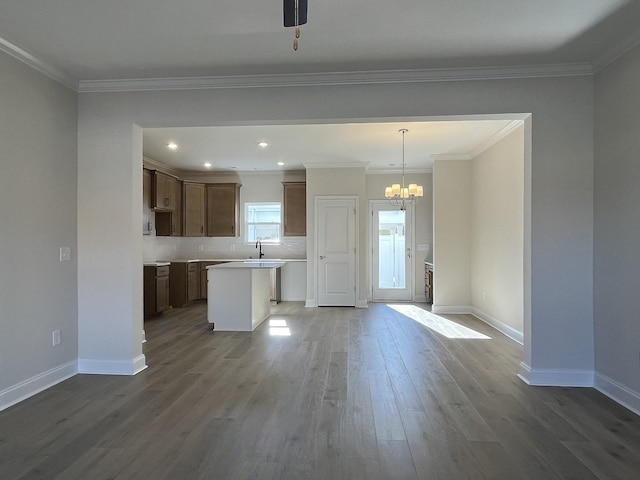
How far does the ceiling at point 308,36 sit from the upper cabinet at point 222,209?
14.6ft

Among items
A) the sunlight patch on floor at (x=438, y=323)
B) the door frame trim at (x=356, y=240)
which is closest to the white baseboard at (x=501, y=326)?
the sunlight patch on floor at (x=438, y=323)

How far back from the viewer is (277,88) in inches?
137

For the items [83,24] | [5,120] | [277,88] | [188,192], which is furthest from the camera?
[188,192]

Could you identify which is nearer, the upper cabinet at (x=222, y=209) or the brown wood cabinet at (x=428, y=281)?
the brown wood cabinet at (x=428, y=281)

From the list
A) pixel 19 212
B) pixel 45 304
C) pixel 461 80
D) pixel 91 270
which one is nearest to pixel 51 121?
pixel 19 212

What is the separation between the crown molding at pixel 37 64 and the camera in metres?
2.85

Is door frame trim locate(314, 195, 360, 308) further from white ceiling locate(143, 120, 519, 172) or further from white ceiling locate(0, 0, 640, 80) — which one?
white ceiling locate(0, 0, 640, 80)

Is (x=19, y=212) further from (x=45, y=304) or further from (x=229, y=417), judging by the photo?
(x=229, y=417)

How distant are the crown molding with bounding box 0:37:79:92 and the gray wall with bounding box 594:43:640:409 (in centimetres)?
462

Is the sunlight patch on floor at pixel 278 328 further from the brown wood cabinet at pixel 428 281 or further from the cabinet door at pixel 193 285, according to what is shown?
the brown wood cabinet at pixel 428 281

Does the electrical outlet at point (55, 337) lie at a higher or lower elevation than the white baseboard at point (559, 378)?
higher

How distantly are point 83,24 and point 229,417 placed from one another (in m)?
2.91

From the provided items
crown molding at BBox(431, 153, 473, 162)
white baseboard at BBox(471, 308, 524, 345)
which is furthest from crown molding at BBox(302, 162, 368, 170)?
white baseboard at BBox(471, 308, 524, 345)

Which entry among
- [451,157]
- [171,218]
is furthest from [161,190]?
[451,157]
